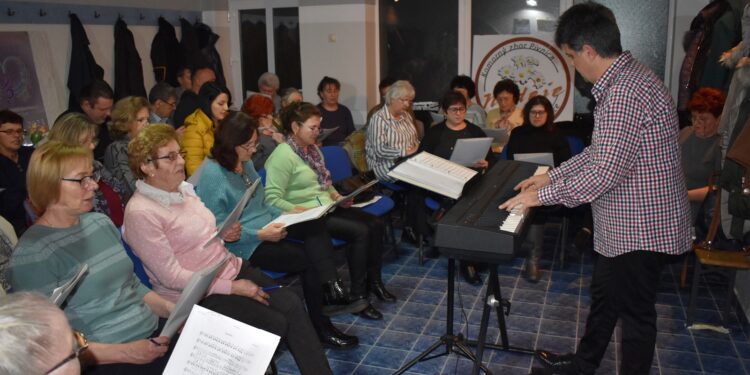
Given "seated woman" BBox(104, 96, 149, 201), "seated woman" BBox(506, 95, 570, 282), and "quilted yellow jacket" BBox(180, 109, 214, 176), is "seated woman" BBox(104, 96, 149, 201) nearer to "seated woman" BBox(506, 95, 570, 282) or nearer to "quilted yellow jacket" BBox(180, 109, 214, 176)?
"quilted yellow jacket" BBox(180, 109, 214, 176)

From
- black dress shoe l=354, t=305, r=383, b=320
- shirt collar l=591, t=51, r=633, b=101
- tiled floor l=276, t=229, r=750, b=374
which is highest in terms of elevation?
shirt collar l=591, t=51, r=633, b=101

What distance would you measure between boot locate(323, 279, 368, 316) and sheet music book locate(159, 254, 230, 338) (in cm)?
134

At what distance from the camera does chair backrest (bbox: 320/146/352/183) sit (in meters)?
4.16

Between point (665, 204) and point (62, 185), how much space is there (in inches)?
81.1

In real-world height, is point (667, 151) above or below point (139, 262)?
above

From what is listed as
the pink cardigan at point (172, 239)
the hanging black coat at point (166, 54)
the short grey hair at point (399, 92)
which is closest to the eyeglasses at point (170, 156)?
the pink cardigan at point (172, 239)

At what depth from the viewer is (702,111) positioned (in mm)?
4039

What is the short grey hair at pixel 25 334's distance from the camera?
121cm

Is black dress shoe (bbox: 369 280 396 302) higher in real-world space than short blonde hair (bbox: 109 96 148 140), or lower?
lower

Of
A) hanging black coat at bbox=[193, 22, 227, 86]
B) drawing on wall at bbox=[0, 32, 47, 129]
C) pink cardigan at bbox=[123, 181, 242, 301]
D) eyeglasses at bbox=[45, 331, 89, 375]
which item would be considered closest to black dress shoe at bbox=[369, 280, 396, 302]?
pink cardigan at bbox=[123, 181, 242, 301]

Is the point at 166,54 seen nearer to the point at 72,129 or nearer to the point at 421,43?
the point at 421,43

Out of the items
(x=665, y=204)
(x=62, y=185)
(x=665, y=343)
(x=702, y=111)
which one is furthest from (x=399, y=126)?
(x=62, y=185)

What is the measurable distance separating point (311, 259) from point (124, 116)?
1.49 metres

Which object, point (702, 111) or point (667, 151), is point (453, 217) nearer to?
point (667, 151)
